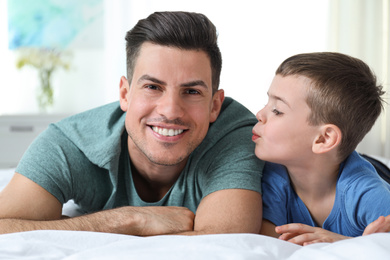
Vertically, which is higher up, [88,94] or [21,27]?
[21,27]

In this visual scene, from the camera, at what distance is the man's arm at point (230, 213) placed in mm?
1450

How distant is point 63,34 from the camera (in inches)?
178

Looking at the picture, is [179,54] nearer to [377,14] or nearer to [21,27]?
[21,27]

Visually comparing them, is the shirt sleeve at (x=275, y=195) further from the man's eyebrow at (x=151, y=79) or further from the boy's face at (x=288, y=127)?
the man's eyebrow at (x=151, y=79)

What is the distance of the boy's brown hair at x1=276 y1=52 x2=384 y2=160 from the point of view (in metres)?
1.57

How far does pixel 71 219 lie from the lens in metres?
1.45

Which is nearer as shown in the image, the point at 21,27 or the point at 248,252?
the point at 248,252

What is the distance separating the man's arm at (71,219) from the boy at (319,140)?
0.33 m

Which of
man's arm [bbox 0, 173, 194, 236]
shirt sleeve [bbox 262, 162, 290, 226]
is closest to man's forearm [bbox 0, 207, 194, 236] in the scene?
man's arm [bbox 0, 173, 194, 236]

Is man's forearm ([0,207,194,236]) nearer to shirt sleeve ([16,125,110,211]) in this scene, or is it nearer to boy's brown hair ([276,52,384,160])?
shirt sleeve ([16,125,110,211])

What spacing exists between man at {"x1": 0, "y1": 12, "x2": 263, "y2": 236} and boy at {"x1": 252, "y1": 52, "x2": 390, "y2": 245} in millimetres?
115

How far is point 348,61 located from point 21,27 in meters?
3.69

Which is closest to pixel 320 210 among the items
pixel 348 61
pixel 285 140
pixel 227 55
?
pixel 285 140

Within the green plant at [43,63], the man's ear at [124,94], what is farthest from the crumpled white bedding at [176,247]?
the green plant at [43,63]
